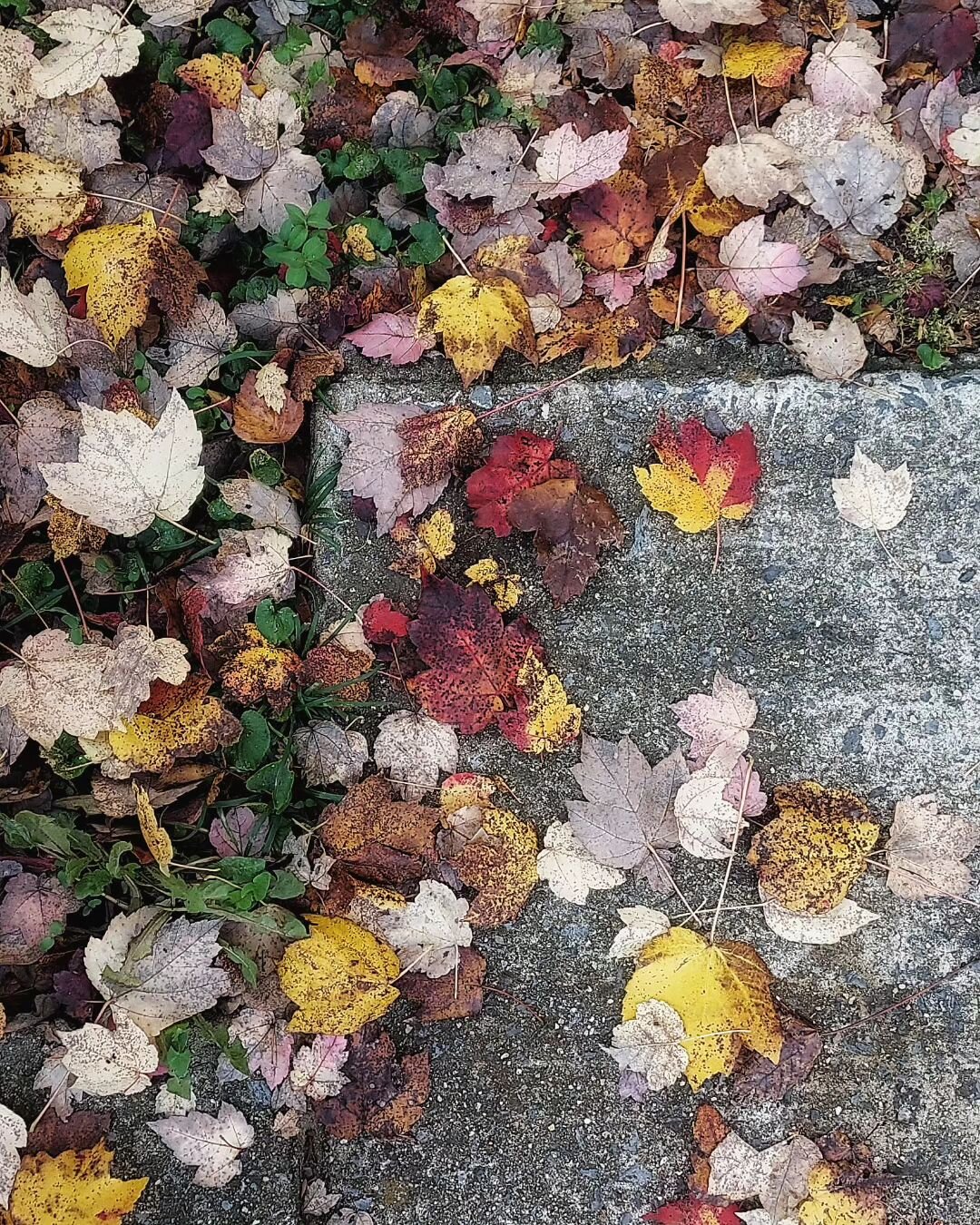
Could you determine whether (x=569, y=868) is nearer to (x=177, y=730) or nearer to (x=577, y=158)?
(x=177, y=730)

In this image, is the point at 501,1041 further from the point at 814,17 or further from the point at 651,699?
the point at 814,17

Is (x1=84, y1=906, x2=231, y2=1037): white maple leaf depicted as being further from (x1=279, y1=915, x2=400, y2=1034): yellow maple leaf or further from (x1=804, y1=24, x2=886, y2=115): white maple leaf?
(x1=804, y1=24, x2=886, y2=115): white maple leaf

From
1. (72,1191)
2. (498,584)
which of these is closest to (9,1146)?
(72,1191)

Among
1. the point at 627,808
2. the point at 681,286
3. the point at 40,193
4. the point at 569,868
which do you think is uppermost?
the point at 40,193

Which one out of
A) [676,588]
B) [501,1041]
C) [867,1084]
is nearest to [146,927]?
[501,1041]

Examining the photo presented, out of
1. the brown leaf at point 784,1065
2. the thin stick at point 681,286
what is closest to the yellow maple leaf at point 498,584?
the thin stick at point 681,286

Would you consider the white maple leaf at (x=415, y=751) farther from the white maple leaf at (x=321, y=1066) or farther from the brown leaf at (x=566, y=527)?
the white maple leaf at (x=321, y=1066)
